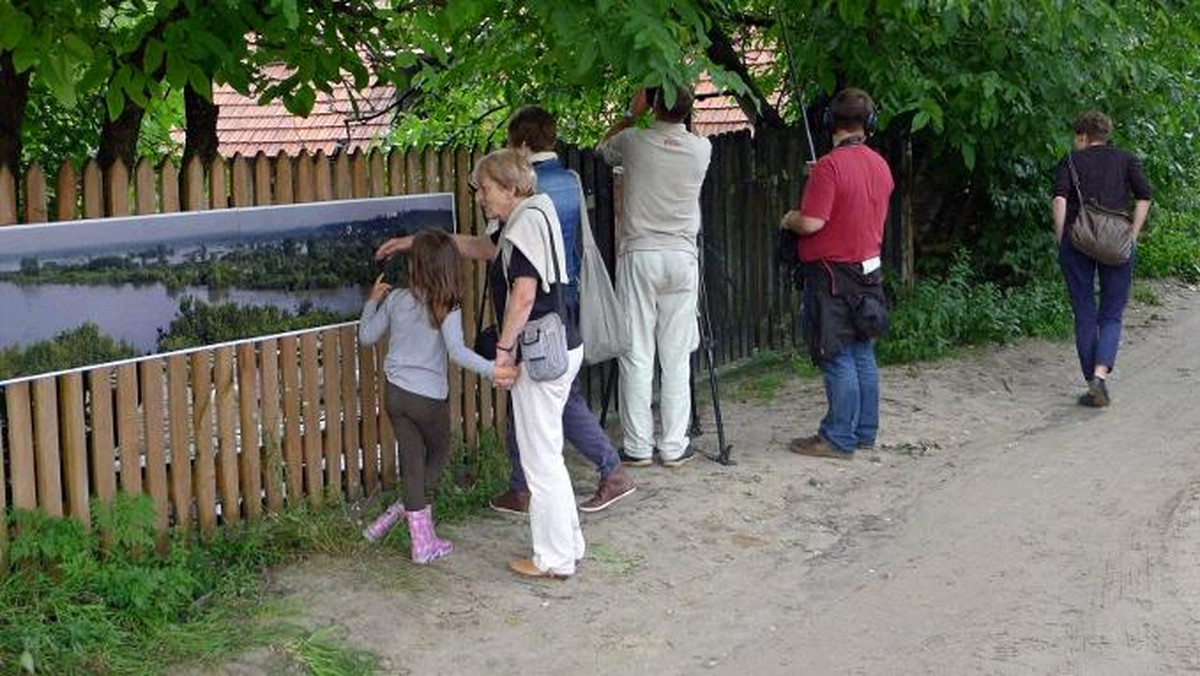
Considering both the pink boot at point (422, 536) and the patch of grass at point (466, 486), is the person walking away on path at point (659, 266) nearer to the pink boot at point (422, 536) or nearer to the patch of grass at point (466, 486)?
the patch of grass at point (466, 486)

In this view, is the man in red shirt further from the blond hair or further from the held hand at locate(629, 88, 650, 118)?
the blond hair

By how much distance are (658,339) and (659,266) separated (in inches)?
16.1

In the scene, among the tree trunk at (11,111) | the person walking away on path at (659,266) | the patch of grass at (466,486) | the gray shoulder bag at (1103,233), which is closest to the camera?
the tree trunk at (11,111)

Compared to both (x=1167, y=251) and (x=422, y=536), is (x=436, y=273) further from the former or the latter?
(x=1167, y=251)

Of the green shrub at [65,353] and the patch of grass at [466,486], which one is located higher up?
the green shrub at [65,353]

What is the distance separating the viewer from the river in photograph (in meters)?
5.90

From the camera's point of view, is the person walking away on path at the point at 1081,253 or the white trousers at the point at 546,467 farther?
the person walking away on path at the point at 1081,253

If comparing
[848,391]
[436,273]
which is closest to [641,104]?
[848,391]

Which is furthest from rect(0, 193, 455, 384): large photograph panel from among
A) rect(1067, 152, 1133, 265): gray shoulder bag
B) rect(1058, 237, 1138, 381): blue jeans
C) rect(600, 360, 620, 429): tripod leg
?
rect(1058, 237, 1138, 381): blue jeans

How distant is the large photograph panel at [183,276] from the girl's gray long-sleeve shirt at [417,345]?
0.40 m

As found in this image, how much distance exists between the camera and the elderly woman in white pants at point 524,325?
6.56 m

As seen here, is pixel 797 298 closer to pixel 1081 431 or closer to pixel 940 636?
pixel 1081 431

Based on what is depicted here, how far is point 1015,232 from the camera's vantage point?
13.5m

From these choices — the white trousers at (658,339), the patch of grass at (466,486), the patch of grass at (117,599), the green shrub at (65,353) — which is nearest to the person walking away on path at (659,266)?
the white trousers at (658,339)
